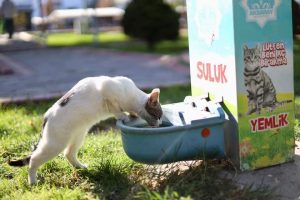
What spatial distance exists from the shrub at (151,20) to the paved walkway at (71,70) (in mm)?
1389

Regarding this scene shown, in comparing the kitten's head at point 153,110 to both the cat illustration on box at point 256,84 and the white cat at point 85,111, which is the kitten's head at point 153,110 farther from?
the cat illustration on box at point 256,84

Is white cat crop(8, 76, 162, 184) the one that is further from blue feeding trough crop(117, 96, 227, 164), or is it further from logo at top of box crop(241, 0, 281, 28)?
logo at top of box crop(241, 0, 281, 28)

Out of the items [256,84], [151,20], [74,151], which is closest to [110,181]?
[74,151]

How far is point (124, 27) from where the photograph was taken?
15.3 metres

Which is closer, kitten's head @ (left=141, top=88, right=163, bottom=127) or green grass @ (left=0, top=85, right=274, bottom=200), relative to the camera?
green grass @ (left=0, top=85, right=274, bottom=200)

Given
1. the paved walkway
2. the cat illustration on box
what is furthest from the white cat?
the paved walkway

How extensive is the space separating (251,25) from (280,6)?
280mm

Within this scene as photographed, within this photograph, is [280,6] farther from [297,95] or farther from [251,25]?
[297,95]

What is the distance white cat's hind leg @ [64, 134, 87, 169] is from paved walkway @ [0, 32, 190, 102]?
11.2 feet

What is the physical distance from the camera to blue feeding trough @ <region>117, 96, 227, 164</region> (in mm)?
3361

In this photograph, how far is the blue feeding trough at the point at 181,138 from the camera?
3.36m

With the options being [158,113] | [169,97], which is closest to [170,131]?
[158,113]

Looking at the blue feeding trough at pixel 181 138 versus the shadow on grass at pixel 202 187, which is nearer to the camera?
the shadow on grass at pixel 202 187

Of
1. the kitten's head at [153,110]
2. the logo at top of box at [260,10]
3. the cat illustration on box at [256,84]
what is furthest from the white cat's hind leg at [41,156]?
the logo at top of box at [260,10]
